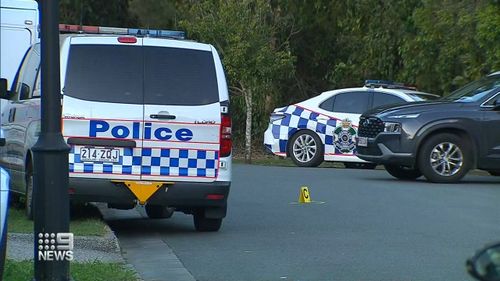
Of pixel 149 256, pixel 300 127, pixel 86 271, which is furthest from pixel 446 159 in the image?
pixel 86 271

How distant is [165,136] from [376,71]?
19.2 meters

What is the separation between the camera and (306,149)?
62.7 feet

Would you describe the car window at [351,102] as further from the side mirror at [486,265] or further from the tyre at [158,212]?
the side mirror at [486,265]

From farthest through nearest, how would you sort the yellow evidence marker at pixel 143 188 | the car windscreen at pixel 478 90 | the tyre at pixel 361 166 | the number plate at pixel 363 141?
the tyre at pixel 361 166, the number plate at pixel 363 141, the car windscreen at pixel 478 90, the yellow evidence marker at pixel 143 188

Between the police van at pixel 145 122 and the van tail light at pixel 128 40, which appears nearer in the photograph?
the police van at pixel 145 122

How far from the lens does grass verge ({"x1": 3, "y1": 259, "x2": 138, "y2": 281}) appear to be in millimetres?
7394

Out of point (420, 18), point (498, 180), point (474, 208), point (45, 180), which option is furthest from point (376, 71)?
point (45, 180)

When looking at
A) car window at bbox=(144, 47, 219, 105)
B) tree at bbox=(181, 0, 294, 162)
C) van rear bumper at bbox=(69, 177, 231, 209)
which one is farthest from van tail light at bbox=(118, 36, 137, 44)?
tree at bbox=(181, 0, 294, 162)

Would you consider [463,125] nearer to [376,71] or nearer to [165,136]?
[165,136]

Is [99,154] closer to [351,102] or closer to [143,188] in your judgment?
[143,188]

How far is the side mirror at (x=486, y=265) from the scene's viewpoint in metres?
3.38

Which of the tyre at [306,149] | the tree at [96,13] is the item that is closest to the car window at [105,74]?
the tyre at [306,149]

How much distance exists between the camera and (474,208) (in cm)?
1217

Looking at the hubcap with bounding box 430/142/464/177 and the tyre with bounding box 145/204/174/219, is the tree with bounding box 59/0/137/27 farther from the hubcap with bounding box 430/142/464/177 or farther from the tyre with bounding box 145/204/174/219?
the tyre with bounding box 145/204/174/219
